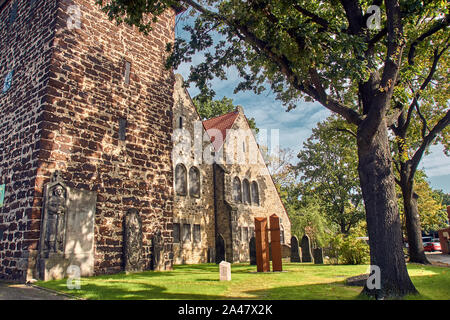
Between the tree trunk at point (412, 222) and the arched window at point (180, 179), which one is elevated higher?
the arched window at point (180, 179)

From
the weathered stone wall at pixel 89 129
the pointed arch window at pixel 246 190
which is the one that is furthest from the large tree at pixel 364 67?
the pointed arch window at pixel 246 190

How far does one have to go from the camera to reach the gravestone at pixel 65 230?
31.0 feet

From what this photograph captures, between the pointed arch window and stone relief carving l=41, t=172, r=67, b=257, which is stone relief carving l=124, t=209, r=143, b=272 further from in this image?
the pointed arch window

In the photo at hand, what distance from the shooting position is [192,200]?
2119 cm

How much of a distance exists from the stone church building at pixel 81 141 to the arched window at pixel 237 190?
11.0 metres

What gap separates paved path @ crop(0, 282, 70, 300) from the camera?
6.59m

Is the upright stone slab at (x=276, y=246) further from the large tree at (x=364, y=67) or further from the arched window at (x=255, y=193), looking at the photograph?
the arched window at (x=255, y=193)

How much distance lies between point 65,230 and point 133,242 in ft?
9.01

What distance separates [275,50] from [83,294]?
7718 mm

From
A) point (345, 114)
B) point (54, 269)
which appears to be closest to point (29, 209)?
point (54, 269)

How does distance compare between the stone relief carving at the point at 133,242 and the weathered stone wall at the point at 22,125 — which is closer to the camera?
the weathered stone wall at the point at 22,125

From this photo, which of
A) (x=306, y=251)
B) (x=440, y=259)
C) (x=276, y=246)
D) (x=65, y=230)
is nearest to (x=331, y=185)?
(x=440, y=259)

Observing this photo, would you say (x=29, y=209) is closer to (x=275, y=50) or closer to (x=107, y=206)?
(x=107, y=206)
